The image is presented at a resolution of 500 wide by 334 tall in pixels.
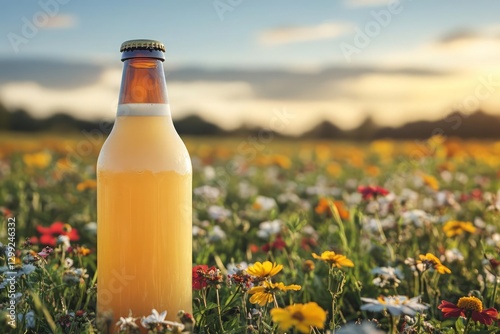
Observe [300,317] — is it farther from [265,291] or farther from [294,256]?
[294,256]

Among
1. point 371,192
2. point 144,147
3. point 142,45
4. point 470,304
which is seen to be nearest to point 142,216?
point 144,147

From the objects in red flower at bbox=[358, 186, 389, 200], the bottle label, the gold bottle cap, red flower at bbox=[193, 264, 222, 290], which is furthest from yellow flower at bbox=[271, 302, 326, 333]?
red flower at bbox=[358, 186, 389, 200]

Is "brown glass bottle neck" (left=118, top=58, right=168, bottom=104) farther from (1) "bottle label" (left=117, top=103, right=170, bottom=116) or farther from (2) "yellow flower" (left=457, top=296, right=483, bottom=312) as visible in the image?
(2) "yellow flower" (left=457, top=296, right=483, bottom=312)

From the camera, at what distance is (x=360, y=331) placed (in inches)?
63.7

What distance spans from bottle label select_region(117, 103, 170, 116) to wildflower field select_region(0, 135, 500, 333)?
2.04 ft

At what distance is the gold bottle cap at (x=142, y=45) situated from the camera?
2328 mm

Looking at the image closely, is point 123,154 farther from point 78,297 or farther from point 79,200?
point 79,200

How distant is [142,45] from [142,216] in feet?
1.98

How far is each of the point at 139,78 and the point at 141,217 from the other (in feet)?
1.65

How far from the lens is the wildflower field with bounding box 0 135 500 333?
2.39 m

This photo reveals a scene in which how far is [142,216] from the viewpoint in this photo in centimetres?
227

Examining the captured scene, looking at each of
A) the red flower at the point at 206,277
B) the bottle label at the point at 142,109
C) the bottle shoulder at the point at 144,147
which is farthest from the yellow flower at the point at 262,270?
the bottle label at the point at 142,109

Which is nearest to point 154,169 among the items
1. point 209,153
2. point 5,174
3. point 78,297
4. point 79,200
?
point 78,297

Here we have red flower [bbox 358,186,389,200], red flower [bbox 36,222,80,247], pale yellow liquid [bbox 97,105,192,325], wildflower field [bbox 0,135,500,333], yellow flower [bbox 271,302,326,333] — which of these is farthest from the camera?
red flower [bbox 358,186,389,200]
